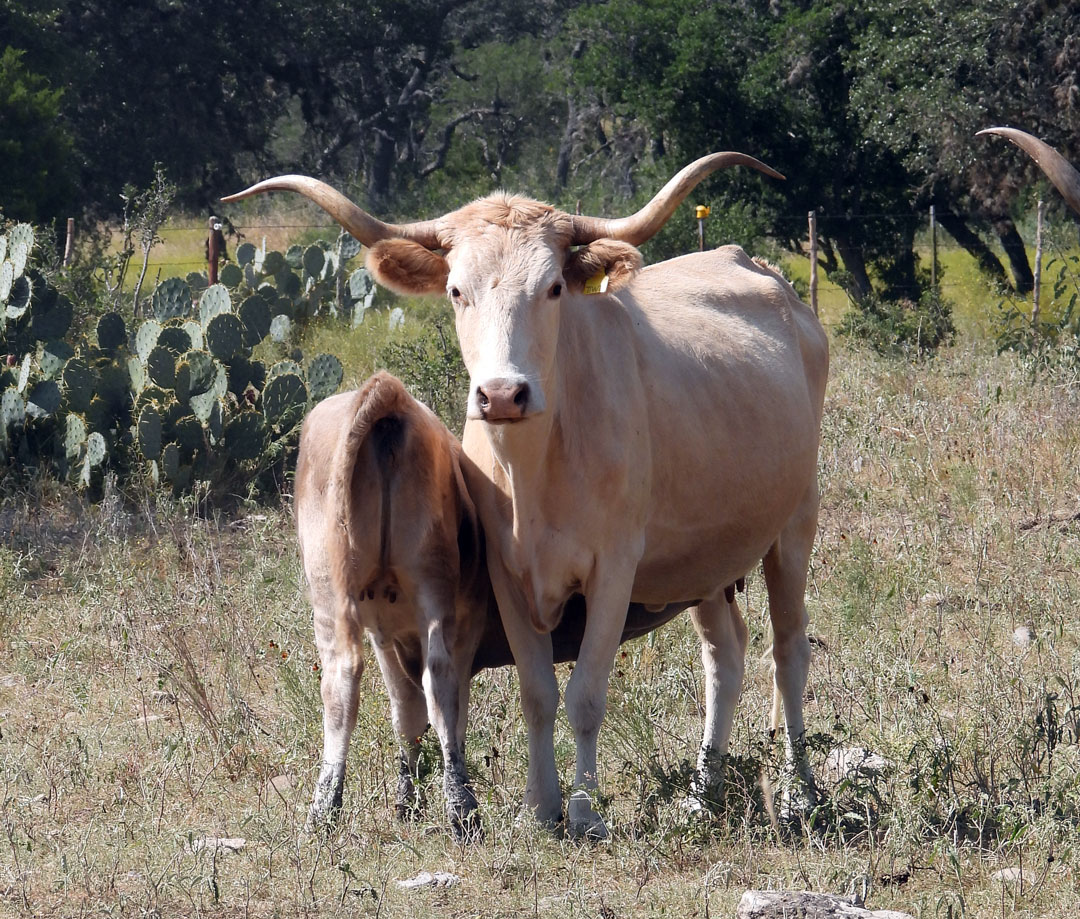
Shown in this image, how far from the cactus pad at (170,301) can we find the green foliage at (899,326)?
641cm

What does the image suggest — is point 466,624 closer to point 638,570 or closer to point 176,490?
point 638,570

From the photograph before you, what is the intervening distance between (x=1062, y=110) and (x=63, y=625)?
1363 centimetres

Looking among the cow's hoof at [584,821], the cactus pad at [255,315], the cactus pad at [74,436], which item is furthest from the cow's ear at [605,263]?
the cactus pad at [255,315]

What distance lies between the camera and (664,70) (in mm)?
21500

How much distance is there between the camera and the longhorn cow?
4.64 metres

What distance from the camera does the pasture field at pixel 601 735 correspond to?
427 cm

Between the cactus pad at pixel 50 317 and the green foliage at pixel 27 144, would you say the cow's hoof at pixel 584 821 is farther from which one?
the green foliage at pixel 27 144

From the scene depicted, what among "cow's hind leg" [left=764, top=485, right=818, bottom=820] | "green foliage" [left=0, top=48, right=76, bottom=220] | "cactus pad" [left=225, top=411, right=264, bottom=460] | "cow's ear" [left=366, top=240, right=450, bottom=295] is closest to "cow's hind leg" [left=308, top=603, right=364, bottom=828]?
"cow's ear" [left=366, top=240, right=450, bottom=295]

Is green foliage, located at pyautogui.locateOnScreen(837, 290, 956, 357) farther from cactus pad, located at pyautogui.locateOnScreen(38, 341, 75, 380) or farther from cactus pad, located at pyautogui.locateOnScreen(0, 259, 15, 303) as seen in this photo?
cactus pad, located at pyautogui.locateOnScreen(0, 259, 15, 303)

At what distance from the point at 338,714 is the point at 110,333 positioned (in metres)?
6.92

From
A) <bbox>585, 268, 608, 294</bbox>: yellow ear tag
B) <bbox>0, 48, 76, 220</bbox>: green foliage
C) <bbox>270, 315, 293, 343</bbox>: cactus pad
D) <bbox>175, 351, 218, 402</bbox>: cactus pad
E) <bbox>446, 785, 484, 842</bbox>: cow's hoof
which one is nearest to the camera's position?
<bbox>446, 785, 484, 842</bbox>: cow's hoof

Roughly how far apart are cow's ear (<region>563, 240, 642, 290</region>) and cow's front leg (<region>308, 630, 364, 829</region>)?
4.65ft

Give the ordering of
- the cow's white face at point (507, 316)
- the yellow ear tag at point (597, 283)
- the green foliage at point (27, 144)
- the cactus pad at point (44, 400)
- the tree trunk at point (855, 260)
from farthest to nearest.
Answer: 1. the green foliage at point (27, 144)
2. the tree trunk at point (855, 260)
3. the cactus pad at point (44, 400)
4. the yellow ear tag at point (597, 283)
5. the cow's white face at point (507, 316)

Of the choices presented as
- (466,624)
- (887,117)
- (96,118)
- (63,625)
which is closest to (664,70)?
(887,117)
